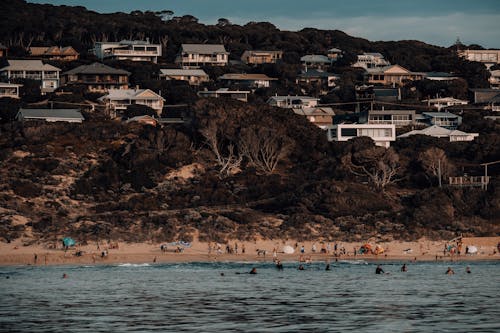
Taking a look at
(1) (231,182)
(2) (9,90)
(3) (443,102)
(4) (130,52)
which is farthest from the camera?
(4) (130,52)

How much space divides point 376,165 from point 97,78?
64637mm

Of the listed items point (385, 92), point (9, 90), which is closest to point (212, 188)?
point (9, 90)

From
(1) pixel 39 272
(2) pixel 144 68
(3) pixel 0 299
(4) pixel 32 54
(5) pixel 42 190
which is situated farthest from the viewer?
(4) pixel 32 54

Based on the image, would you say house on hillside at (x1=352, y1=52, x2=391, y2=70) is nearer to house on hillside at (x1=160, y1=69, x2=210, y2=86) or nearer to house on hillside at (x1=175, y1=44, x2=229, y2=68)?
house on hillside at (x1=175, y1=44, x2=229, y2=68)

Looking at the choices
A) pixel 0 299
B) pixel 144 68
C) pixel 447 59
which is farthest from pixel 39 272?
pixel 447 59

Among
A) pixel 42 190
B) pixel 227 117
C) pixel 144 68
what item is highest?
pixel 144 68

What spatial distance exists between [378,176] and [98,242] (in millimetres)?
30886

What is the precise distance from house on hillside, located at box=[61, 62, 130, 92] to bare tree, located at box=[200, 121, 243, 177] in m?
48.2

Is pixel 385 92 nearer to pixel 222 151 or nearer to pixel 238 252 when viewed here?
pixel 222 151

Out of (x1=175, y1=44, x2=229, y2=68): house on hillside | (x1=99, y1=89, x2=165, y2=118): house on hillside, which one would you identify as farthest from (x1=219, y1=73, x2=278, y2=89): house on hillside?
(x1=99, y1=89, x2=165, y2=118): house on hillside

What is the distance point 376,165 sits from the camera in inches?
3878

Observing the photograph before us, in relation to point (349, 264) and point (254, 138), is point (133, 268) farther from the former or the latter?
point (254, 138)

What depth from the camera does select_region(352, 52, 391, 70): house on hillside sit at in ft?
623

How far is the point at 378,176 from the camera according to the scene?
96.8m
